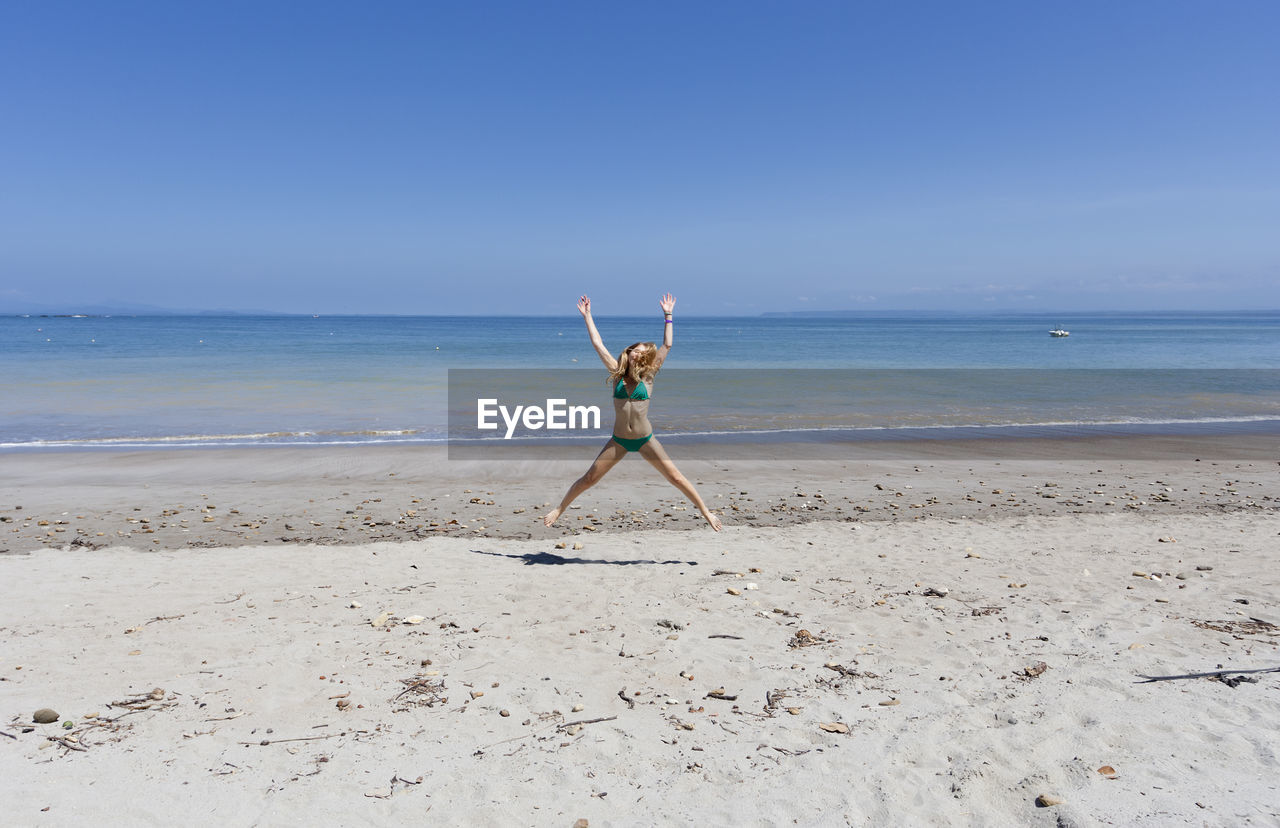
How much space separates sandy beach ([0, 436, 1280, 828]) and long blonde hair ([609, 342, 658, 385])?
1.79m

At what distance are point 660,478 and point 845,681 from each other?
25.7ft

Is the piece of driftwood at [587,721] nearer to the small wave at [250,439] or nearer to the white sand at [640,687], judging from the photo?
the white sand at [640,687]

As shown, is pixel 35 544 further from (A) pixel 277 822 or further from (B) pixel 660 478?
(B) pixel 660 478

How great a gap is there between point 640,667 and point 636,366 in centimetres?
283

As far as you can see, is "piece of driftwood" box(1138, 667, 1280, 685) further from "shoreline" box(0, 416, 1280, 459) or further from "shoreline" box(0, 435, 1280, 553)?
"shoreline" box(0, 416, 1280, 459)

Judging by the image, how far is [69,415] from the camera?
20.2 metres

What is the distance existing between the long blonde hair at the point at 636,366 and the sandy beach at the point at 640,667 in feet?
5.87

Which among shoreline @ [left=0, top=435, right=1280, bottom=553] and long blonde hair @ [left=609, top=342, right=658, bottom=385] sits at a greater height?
long blonde hair @ [left=609, top=342, right=658, bottom=385]

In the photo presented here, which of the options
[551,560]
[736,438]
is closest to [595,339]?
[551,560]

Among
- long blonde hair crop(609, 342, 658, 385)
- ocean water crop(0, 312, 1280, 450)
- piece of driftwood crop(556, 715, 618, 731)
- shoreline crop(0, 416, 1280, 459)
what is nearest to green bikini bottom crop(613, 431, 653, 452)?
long blonde hair crop(609, 342, 658, 385)

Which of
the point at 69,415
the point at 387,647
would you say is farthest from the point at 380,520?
the point at 69,415

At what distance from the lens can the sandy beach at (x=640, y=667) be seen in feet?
12.1

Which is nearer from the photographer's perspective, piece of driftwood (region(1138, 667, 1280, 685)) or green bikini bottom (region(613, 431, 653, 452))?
piece of driftwood (region(1138, 667, 1280, 685))

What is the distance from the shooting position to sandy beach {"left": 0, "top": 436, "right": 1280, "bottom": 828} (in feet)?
12.1
